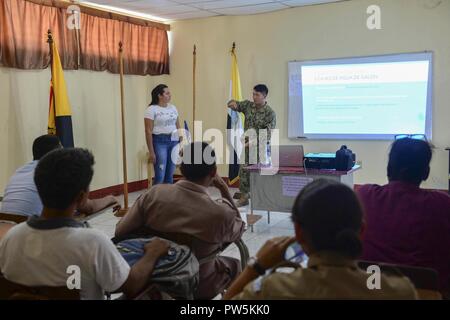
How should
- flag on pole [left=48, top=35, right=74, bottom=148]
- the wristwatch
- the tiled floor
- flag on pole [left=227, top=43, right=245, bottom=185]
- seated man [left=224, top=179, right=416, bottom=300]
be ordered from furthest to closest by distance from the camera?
flag on pole [left=227, top=43, right=245, bottom=185] < flag on pole [left=48, top=35, right=74, bottom=148] < the tiled floor < the wristwatch < seated man [left=224, top=179, right=416, bottom=300]

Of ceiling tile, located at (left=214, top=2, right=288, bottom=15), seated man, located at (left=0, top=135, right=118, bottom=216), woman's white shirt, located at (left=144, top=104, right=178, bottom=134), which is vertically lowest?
seated man, located at (left=0, top=135, right=118, bottom=216)

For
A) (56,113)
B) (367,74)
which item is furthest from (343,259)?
(367,74)

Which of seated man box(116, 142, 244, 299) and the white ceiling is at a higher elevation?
the white ceiling

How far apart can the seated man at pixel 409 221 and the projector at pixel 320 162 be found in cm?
227

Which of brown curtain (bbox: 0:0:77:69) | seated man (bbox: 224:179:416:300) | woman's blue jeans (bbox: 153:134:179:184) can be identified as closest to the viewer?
seated man (bbox: 224:179:416:300)

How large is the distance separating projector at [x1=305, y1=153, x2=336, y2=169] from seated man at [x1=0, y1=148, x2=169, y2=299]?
2.84 m

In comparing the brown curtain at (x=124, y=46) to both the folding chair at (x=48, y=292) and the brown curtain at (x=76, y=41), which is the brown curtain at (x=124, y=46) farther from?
the folding chair at (x=48, y=292)

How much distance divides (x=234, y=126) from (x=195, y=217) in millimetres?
4667

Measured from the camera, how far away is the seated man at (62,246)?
57.4 inches

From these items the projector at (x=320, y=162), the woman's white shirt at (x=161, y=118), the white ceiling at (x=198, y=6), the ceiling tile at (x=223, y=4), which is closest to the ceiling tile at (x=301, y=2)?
the white ceiling at (x=198, y=6)

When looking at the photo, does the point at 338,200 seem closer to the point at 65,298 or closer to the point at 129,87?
the point at 65,298

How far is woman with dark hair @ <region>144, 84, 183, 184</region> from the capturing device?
575 centimetres

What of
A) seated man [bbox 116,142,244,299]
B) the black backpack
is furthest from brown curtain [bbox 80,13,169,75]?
seated man [bbox 116,142,244,299]

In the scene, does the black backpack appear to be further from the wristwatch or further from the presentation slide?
the wristwatch
